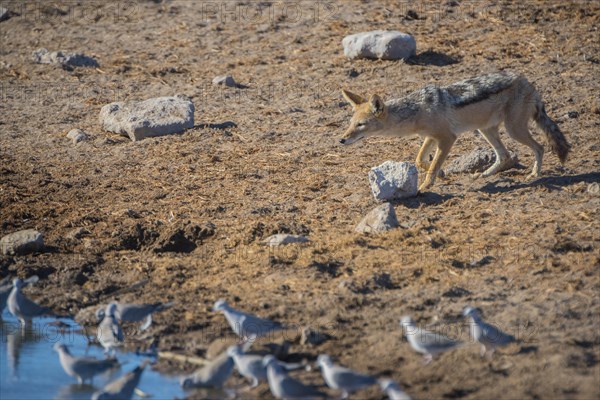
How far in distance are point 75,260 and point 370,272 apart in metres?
3.52

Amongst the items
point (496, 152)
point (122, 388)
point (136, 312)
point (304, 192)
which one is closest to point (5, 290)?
point (136, 312)

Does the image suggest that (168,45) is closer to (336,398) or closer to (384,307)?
(384,307)

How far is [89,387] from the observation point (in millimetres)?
8516

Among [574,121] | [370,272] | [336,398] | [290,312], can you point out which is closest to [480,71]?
[574,121]

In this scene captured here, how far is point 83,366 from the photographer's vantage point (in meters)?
8.28

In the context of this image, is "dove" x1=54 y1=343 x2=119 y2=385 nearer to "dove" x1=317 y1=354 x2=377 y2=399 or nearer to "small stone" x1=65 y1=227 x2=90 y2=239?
"dove" x1=317 y1=354 x2=377 y2=399

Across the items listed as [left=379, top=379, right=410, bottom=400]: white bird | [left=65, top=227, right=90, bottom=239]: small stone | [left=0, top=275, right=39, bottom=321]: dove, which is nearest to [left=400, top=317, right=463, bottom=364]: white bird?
[left=379, top=379, right=410, bottom=400]: white bird

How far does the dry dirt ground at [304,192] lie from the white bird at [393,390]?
0.31 m

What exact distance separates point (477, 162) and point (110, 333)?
5796 millimetres

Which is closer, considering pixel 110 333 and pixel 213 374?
pixel 213 374

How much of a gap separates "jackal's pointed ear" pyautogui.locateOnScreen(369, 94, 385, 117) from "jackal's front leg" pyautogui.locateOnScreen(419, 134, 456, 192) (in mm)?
840

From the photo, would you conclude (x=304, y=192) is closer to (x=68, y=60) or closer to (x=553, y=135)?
(x=553, y=135)

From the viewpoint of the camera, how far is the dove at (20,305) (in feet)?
30.9

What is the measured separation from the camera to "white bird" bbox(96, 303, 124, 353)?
28.6ft
